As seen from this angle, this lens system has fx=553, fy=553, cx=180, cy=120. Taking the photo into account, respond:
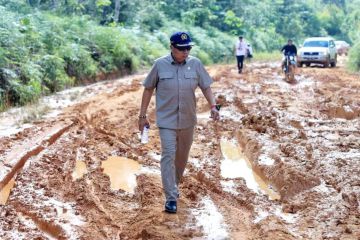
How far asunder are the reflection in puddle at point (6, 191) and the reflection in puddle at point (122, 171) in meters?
1.23

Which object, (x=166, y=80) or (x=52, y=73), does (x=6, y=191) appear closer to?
(x=166, y=80)

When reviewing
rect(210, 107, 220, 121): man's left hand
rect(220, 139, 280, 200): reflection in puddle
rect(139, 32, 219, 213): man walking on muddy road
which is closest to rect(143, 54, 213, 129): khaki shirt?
rect(139, 32, 219, 213): man walking on muddy road

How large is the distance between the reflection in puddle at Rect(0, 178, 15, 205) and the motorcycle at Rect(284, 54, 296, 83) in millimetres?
13702

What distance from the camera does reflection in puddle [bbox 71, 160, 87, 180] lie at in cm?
737

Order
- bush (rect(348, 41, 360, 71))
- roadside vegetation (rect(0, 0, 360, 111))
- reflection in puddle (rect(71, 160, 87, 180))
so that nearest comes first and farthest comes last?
reflection in puddle (rect(71, 160, 87, 180)), roadside vegetation (rect(0, 0, 360, 111)), bush (rect(348, 41, 360, 71))

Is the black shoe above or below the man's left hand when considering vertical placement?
below

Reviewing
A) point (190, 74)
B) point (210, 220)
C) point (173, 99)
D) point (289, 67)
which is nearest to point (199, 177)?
point (210, 220)

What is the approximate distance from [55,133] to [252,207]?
4598 mm

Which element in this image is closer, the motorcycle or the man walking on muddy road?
the man walking on muddy road

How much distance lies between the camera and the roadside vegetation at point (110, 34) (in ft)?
49.0

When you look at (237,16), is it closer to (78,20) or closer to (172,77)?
(78,20)

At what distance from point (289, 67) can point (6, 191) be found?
14.6 m

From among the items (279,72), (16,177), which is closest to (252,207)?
(16,177)

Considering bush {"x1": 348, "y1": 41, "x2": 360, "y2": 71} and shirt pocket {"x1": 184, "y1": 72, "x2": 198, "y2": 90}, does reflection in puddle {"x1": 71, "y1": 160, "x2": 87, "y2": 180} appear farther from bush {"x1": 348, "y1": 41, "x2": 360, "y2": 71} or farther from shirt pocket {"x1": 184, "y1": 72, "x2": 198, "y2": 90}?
bush {"x1": 348, "y1": 41, "x2": 360, "y2": 71}
